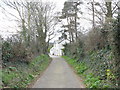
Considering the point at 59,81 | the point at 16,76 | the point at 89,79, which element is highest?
the point at 16,76

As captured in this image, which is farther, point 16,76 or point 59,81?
point 59,81

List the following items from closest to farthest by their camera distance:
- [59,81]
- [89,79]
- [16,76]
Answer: [16,76]
[89,79]
[59,81]

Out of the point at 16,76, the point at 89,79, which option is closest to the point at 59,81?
the point at 89,79

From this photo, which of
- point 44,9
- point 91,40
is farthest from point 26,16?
point 91,40

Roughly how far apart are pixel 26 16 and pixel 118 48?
13743 millimetres

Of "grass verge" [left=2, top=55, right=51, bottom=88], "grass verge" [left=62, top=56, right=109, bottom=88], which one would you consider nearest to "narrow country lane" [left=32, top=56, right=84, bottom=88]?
"grass verge" [left=62, top=56, right=109, bottom=88]

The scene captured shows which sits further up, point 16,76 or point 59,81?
point 16,76

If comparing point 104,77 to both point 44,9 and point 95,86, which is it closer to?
point 95,86

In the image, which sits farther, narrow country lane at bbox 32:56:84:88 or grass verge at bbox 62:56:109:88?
narrow country lane at bbox 32:56:84:88

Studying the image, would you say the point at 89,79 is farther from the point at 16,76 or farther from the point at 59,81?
the point at 16,76

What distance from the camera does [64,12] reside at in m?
29.1

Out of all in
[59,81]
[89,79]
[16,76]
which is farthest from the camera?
[59,81]

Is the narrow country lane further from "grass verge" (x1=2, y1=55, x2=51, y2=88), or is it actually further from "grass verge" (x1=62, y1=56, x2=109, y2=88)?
"grass verge" (x1=2, y1=55, x2=51, y2=88)

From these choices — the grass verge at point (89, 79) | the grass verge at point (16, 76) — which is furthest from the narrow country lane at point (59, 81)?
the grass verge at point (16, 76)
